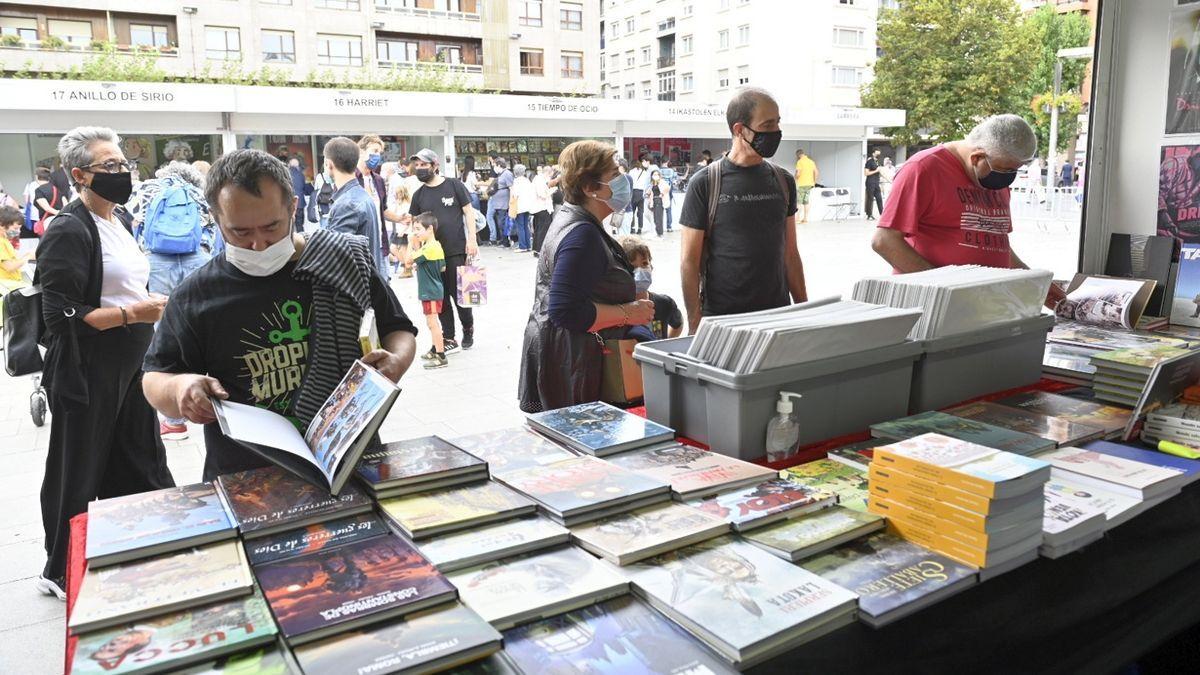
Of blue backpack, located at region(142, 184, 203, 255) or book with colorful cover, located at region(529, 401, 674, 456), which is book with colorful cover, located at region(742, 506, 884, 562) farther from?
blue backpack, located at region(142, 184, 203, 255)

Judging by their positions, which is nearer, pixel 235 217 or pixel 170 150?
pixel 235 217

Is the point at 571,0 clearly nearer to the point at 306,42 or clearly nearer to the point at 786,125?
the point at 306,42

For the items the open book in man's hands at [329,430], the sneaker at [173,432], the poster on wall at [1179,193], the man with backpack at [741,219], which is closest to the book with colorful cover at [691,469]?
the open book in man's hands at [329,430]

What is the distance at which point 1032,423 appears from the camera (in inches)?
77.1

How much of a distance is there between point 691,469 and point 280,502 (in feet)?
2.47

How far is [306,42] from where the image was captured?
31281mm

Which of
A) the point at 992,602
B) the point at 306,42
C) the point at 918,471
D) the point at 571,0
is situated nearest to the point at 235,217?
the point at 918,471

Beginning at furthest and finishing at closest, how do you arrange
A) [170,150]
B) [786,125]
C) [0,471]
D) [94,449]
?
[786,125]
[170,150]
[0,471]
[94,449]

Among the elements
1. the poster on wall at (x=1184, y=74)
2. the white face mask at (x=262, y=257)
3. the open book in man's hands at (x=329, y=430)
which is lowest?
the open book in man's hands at (x=329, y=430)

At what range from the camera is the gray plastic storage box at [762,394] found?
175 cm

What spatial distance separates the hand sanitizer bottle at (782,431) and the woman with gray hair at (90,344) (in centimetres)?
229

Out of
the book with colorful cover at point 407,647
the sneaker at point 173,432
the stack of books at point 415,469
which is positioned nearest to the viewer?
the book with colorful cover at point 407,647

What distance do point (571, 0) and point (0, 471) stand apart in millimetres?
36247

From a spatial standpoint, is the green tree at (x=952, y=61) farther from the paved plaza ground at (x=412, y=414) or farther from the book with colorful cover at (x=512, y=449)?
the book with colorful cover at (x=512, y=449)
